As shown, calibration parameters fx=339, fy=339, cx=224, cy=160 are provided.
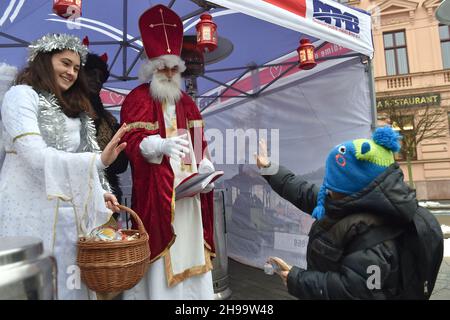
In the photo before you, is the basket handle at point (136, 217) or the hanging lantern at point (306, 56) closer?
the basket handle at point (136, 217)

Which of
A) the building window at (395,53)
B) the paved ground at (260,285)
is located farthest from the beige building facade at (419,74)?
the paved ground at (260,285)

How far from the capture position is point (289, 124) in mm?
3947

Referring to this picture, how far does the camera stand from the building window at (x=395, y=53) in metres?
15.2

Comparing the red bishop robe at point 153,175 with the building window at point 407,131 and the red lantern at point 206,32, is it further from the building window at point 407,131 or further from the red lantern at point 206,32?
the building window at point 407,131

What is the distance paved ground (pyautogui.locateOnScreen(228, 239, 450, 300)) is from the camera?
316 centimetres

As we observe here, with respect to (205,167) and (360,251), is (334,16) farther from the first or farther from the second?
(360,251)

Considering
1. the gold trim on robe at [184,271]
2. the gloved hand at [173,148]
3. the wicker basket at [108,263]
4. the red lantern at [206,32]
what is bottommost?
the gold trim on robe at [184,271]

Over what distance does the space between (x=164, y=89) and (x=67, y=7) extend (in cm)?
74

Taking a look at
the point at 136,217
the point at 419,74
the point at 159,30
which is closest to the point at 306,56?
the point at 159,30

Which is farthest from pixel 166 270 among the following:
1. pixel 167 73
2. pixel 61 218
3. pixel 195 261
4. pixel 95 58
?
pixel 95 58

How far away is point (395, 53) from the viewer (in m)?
15.4

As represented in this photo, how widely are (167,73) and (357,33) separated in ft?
5.29

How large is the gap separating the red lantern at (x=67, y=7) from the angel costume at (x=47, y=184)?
0.65 m
